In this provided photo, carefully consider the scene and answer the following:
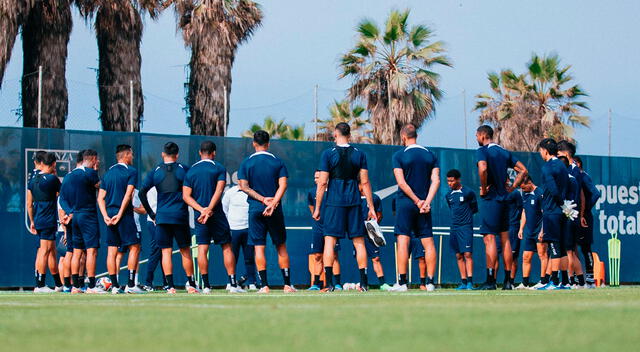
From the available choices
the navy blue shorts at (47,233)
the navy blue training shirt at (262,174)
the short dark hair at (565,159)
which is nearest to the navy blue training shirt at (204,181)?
the navy blue training shirt at (262,174)

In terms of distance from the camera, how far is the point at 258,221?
12.1m

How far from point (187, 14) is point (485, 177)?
17.0 m

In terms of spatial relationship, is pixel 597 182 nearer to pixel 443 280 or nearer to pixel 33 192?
pixel 443 280

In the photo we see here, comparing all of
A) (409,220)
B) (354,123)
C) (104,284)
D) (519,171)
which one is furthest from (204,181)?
(354,123)

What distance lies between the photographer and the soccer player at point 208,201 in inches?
477

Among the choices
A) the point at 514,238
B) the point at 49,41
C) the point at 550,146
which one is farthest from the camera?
the point at 49,41

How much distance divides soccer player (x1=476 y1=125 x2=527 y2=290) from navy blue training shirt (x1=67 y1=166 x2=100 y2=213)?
15.3ft

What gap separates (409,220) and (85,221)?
394 centimetres

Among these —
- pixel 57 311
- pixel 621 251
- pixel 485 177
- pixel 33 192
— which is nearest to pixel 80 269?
pixel 33 192

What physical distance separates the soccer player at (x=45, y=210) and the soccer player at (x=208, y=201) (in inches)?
102

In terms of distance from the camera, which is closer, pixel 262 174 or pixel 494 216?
pixel 262 174

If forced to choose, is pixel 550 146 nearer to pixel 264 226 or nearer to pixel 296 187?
pixel 264 226

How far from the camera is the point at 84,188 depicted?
12961 mm

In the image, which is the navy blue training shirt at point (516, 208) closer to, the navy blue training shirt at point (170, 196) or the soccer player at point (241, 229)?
the soccer player at point (241, 229)
